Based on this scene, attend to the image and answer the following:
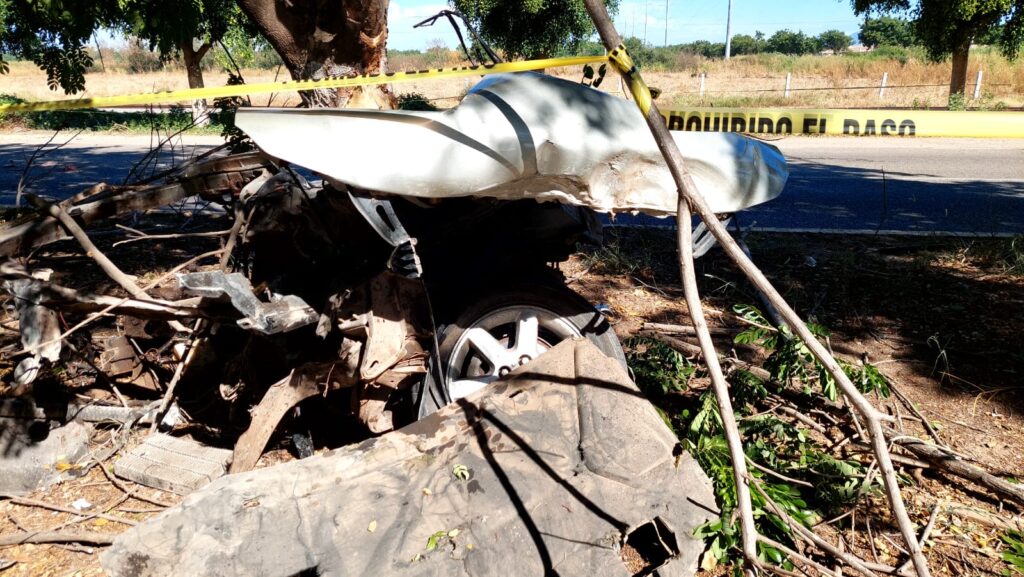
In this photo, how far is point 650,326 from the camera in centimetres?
488

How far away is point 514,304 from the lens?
3.39 meters

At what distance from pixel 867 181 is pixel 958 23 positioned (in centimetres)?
1226

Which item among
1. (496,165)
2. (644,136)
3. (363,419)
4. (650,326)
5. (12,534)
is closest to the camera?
(496,165)

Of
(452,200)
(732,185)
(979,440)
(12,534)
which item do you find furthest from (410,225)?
(979,440)

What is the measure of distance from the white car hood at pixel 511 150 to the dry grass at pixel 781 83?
14326 millimetres

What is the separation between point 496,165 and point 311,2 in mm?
2338

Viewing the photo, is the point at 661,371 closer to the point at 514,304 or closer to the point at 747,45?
the point at 514,304

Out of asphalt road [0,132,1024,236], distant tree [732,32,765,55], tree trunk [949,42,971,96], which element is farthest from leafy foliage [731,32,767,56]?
asphalt road [0,132,1024,236]

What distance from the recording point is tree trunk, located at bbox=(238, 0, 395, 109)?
4.26m

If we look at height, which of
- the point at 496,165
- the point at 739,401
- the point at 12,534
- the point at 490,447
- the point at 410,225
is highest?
the point at 496,165

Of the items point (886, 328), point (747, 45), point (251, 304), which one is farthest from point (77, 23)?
point (747, 45)

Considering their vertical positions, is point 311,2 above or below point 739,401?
above

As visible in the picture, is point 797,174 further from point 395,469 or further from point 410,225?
point 395,469

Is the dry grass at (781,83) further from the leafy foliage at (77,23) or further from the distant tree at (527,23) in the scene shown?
the leafy foliage at (77,23)
